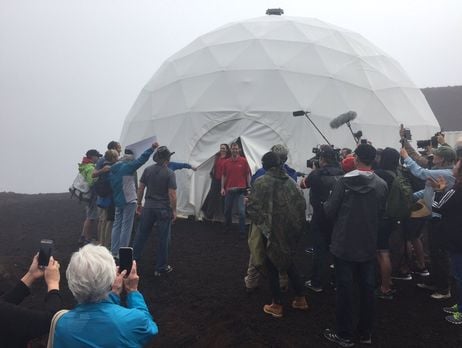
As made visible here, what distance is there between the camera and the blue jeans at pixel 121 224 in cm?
599

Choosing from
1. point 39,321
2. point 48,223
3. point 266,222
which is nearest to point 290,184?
point 266,222

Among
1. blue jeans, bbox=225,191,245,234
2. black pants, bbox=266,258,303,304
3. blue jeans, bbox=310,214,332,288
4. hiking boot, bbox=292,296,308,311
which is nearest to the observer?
black pants, bbox=266,258,303,304

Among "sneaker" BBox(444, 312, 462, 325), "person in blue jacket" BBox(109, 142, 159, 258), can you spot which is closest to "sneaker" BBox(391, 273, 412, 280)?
"sneaker" BBox(444, 312, 462, 325)

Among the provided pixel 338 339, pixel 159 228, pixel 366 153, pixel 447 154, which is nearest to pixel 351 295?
pixel 338 339

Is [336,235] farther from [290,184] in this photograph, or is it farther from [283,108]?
[283,108]

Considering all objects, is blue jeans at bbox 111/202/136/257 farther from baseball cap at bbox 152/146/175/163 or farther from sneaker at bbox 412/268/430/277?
sneaker at bbox 412/268/430/277

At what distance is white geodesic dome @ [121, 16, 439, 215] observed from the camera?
916 centimetres

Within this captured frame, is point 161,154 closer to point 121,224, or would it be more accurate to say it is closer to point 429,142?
point 121,224

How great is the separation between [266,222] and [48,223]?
7568 millimetres

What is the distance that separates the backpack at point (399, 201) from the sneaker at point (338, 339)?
165cm

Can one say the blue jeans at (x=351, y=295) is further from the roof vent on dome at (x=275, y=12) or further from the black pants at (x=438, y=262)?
the roof vent on dome at (x=275, y=12)

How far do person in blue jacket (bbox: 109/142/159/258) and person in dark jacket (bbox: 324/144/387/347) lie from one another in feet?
11.3

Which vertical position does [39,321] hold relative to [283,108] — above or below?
below

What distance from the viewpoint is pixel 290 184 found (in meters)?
4.27
